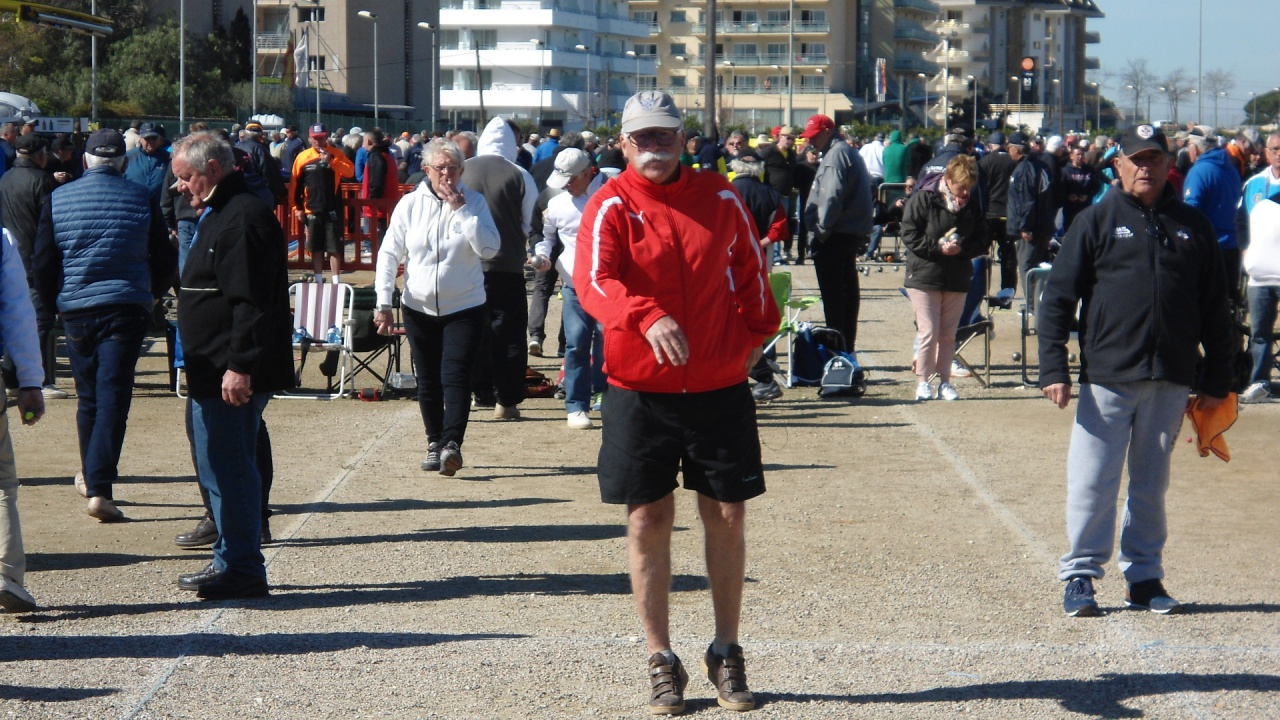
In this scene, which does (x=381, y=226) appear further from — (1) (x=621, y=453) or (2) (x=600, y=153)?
(1) (x=621, y=453)

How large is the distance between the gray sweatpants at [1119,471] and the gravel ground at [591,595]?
240 mm

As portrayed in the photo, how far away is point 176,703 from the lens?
484 centimetres

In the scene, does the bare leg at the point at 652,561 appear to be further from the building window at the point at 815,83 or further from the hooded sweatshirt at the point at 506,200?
the building window at the point at 815,83

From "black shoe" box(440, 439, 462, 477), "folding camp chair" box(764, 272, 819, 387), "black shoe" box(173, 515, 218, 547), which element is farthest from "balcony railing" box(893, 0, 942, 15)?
"black shoe" box(173, 515, 218, 547)

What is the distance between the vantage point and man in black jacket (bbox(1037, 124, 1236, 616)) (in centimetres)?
567

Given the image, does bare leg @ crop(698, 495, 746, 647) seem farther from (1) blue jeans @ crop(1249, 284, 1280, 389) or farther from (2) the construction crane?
(2) the construction crane

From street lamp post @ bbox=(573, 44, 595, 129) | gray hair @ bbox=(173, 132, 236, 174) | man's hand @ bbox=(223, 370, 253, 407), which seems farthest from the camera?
street lamp post @ bbox=(573, 44, 595, 129)

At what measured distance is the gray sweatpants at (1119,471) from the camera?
5.78 meters

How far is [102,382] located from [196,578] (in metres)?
1.87

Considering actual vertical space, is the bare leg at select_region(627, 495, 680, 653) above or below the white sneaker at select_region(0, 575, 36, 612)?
above

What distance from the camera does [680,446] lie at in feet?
15.4

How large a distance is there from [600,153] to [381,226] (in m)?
3.44

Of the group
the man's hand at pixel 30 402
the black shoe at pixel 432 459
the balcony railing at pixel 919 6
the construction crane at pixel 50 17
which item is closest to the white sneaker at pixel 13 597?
the man's hand at pixel 30 402

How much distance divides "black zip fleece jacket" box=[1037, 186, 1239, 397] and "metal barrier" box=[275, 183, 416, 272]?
14441mm
